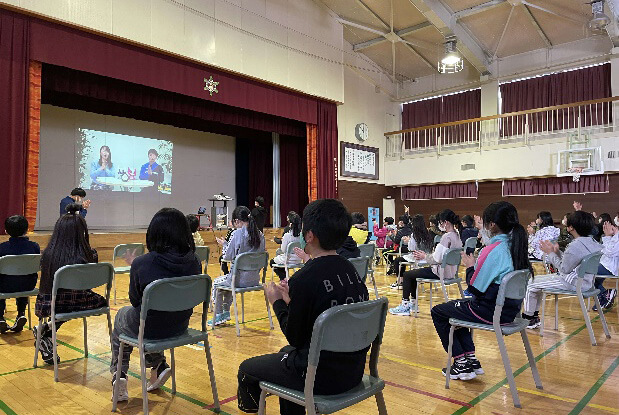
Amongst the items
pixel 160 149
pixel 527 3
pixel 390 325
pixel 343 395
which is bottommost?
pixel 390 325

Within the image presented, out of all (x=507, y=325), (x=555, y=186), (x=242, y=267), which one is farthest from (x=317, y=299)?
(x=555, y=186)

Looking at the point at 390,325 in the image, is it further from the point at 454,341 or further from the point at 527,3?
the point at 527,3

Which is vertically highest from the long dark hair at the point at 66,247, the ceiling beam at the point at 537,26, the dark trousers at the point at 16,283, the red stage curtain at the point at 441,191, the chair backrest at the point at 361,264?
the ceiling beam at the point at 537,26

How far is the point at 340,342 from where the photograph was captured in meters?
1.65

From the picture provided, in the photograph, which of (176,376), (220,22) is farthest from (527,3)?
(176,376)

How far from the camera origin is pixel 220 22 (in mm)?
8953

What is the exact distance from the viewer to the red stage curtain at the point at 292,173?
12.2m

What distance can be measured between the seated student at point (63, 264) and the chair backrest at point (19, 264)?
1.86ft

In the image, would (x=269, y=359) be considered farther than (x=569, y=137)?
No

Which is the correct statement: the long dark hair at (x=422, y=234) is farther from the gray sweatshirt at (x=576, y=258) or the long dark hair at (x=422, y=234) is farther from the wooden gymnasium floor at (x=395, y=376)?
the gray sweatshirt at (x=576, y=258)

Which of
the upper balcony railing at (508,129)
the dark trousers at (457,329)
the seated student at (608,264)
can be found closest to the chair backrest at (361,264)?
the dark trousers at (457,329)

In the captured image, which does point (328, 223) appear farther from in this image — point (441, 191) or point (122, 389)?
point (441, 191)

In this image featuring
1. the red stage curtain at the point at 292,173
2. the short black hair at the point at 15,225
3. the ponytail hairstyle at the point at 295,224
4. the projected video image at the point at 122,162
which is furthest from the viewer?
the red stage curtain at the point at 292,173

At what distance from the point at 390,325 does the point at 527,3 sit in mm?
9105
